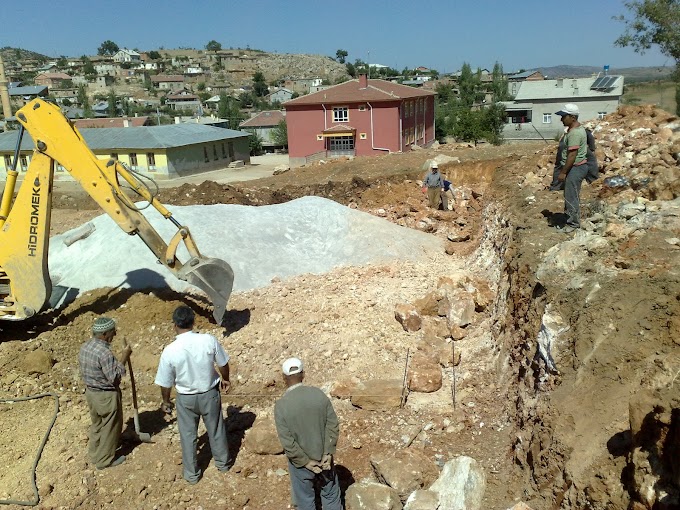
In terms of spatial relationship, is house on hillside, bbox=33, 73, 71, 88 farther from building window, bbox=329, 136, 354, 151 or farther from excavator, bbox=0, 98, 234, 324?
excavator, bbox=0, 98, 234, 324

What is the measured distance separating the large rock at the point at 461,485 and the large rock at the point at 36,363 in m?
5.35

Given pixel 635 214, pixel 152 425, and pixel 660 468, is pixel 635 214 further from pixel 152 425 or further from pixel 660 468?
pixel 152 425

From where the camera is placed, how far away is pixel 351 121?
40312mm

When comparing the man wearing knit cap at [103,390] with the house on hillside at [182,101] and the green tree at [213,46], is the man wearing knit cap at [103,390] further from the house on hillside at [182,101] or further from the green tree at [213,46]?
the green tree at [213,46]

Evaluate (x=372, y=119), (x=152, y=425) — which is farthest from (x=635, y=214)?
(x=372, y=119)

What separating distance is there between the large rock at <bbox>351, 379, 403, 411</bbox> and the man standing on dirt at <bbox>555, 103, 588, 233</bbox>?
338 cm

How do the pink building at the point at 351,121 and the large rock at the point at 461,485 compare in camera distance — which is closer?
the large rock at the point at 461,485

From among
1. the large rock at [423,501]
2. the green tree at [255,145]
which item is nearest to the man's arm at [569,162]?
the large rock at [423,501]

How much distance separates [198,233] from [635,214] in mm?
7089

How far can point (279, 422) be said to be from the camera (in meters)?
4.59

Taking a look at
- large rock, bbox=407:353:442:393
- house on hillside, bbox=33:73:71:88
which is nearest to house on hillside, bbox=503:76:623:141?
large rock, bbox=407:353:442:393

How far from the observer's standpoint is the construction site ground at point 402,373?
455 cm

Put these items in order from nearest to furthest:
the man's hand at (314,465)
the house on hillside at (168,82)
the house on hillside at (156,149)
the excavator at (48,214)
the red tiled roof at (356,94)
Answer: the man's hand at (314,465) < the excavator at (48,214) < the house on hillside at (156,149) < the red tiled roof at (356,94) < the house on hillside at (168,82)

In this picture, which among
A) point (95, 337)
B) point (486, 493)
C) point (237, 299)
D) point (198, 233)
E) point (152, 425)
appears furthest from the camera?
point (198, 233)
